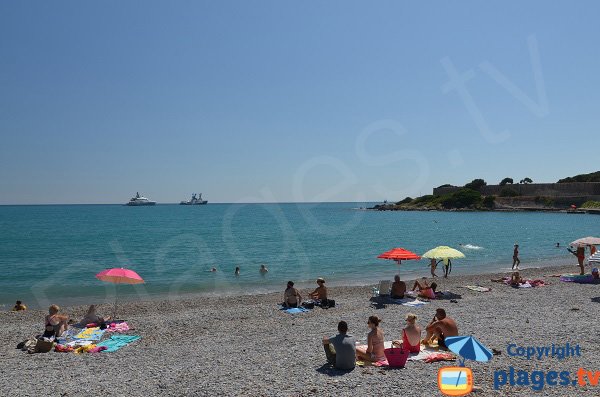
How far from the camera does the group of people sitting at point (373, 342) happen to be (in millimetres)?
9141

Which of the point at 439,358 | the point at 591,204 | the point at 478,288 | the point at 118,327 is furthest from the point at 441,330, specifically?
the point at 591,204

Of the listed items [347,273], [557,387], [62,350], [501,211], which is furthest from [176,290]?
[501,211]

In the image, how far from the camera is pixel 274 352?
10578 millimetres

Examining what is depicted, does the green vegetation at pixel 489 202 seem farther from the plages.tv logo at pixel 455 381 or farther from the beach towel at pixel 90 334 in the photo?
the plages.tv logo at pixel 455 381

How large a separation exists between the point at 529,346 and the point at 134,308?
14.1 meters

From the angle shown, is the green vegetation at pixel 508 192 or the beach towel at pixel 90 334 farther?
the green vegetation at pixel 508 192

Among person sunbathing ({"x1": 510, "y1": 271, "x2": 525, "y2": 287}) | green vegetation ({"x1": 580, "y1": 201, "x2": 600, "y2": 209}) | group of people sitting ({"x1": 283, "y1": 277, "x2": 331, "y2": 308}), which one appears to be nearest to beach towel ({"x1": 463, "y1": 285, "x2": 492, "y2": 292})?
person sunbathing ({"x1": 510, "y1": 271, "x2": 525, "y2": 287})

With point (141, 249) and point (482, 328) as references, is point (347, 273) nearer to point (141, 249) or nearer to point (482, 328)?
point (482, 328)

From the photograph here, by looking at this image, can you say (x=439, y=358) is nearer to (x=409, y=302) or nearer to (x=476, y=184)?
(x=409, y=302)

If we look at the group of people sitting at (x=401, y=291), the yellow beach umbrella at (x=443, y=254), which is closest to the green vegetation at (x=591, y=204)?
the yellow beach umbrella at (x=443, y=254)

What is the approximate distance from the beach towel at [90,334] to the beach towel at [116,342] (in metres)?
0.44

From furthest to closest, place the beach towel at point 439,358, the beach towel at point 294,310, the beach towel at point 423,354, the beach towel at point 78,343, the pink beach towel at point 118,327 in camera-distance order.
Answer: the beach towel at point 294,310 < the pink beach towel at point 118,327 < the beach towel at point 78,343 < the beach towel at point 423,354 < the beach towel at point 439,358

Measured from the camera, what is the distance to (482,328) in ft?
A: 40.9

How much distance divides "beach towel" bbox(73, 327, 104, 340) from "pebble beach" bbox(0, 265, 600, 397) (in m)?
0.98
